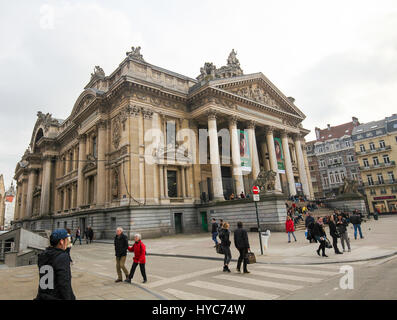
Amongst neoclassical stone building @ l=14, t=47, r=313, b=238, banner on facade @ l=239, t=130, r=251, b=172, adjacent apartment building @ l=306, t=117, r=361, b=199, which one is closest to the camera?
neoclassical stone building @ l=14, t=47, r=313, b=238

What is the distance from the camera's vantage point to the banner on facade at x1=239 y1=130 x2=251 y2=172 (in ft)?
97.9

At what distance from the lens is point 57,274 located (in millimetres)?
3236

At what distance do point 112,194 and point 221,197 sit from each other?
1120 centimetres

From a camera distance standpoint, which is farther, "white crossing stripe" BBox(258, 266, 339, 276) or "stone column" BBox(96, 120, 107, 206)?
"stone column" BBox(96, 120, 107, 206)

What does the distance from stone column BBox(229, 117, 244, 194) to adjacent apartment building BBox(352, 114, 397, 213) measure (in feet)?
127

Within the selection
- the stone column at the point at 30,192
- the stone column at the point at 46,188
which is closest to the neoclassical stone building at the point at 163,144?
the stone column at the point at 46,188

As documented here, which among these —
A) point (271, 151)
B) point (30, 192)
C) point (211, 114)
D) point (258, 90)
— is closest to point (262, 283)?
point (211, 114)

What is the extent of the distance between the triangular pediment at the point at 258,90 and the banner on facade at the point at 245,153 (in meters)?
5.14

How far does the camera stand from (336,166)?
60.6 m

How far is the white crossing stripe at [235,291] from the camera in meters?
5.88

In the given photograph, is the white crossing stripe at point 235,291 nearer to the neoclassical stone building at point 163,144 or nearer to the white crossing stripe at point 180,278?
the white crossing stripe at point 180,278

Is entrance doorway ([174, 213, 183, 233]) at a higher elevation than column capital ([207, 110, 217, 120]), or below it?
below

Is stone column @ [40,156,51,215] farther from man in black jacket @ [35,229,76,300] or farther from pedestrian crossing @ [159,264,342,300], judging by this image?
man in black jacket @ [35,229,76,300]

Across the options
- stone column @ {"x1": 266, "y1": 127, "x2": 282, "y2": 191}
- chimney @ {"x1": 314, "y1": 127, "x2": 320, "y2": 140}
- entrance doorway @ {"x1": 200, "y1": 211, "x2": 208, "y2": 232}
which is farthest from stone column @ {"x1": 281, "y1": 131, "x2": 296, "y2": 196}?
chimney @ {"x1": 314, "y1": 127, "x2": 320, "y2": 140}
